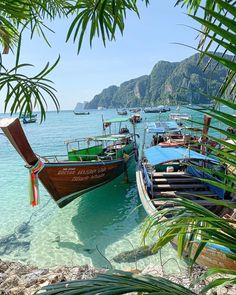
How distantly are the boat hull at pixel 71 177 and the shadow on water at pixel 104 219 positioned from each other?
2.24 feet

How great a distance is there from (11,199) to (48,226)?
4110mm

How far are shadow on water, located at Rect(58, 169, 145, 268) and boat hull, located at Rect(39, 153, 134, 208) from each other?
2.24ft

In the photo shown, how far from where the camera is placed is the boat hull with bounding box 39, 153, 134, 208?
7.99 meters

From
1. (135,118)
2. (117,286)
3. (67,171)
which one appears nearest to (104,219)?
(67,171)

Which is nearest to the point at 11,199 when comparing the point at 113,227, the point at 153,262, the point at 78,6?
the point at 113,227

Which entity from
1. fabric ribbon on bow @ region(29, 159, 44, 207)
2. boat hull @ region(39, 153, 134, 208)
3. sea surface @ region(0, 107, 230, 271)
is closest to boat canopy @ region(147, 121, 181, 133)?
sea surface @ region(0, 107, 230, 271)

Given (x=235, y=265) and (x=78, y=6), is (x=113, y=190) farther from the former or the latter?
(x=78, y=6)

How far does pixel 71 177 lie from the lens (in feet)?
28.2

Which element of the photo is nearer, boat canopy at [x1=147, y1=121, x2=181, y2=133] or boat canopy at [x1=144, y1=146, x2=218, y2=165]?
boat canopy at [x1=144, y1=146, x2=218, y2=165]

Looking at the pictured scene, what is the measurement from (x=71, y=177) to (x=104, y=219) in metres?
1.72

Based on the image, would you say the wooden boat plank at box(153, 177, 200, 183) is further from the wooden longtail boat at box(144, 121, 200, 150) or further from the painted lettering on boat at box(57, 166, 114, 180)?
the painted lettering on boat at box(57, 166, 114, 180)

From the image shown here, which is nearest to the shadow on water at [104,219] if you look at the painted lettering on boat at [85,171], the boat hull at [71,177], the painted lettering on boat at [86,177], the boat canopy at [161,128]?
the boat hull at [71,177]

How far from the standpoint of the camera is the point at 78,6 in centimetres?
157

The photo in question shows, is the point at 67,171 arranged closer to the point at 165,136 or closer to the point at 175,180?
the point at 175,180
